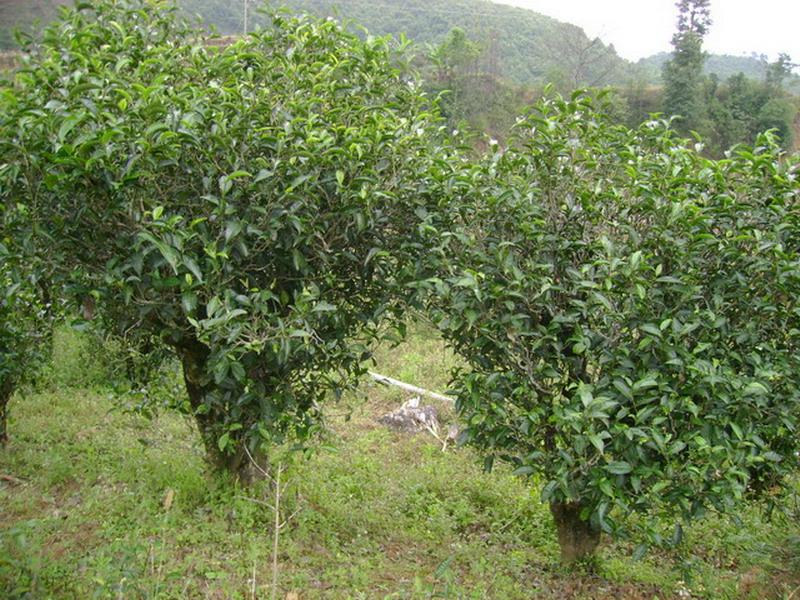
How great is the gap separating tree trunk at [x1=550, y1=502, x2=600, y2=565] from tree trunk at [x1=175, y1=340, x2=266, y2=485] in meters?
1.98

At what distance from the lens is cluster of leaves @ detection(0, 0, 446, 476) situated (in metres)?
3.19

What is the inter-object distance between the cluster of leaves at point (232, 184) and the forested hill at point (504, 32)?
2645 cm

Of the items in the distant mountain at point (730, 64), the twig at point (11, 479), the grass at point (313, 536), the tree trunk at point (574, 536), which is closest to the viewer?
the grass at point (313, 536)

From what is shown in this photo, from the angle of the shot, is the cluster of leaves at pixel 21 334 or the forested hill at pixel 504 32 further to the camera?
the forested hill at pixel 504 32

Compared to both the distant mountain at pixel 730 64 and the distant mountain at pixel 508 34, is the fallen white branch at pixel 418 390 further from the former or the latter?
the distant mountain at pixel 730 64

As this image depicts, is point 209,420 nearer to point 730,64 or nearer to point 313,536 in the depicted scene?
point 313,536

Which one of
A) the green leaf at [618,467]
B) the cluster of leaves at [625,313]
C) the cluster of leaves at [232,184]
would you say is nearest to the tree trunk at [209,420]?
the cluster of leaves at [232,184]

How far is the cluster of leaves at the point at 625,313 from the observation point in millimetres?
3312

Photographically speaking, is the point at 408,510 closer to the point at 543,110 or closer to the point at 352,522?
the point at 352,522

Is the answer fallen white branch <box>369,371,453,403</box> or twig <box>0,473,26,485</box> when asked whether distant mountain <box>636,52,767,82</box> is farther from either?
twig <box>0,473,26,485</box>

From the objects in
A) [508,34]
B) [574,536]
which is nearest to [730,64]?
[508,34]

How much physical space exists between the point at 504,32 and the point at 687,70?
64.4 feet

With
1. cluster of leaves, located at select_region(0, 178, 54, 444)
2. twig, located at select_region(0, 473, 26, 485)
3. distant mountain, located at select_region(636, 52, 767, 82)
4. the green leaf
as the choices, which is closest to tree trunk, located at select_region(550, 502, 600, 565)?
the green leaf

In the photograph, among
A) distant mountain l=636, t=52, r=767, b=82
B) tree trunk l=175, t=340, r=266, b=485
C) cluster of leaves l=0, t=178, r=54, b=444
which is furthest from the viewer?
distant mountain l=636, t=52, r=767, b=82
